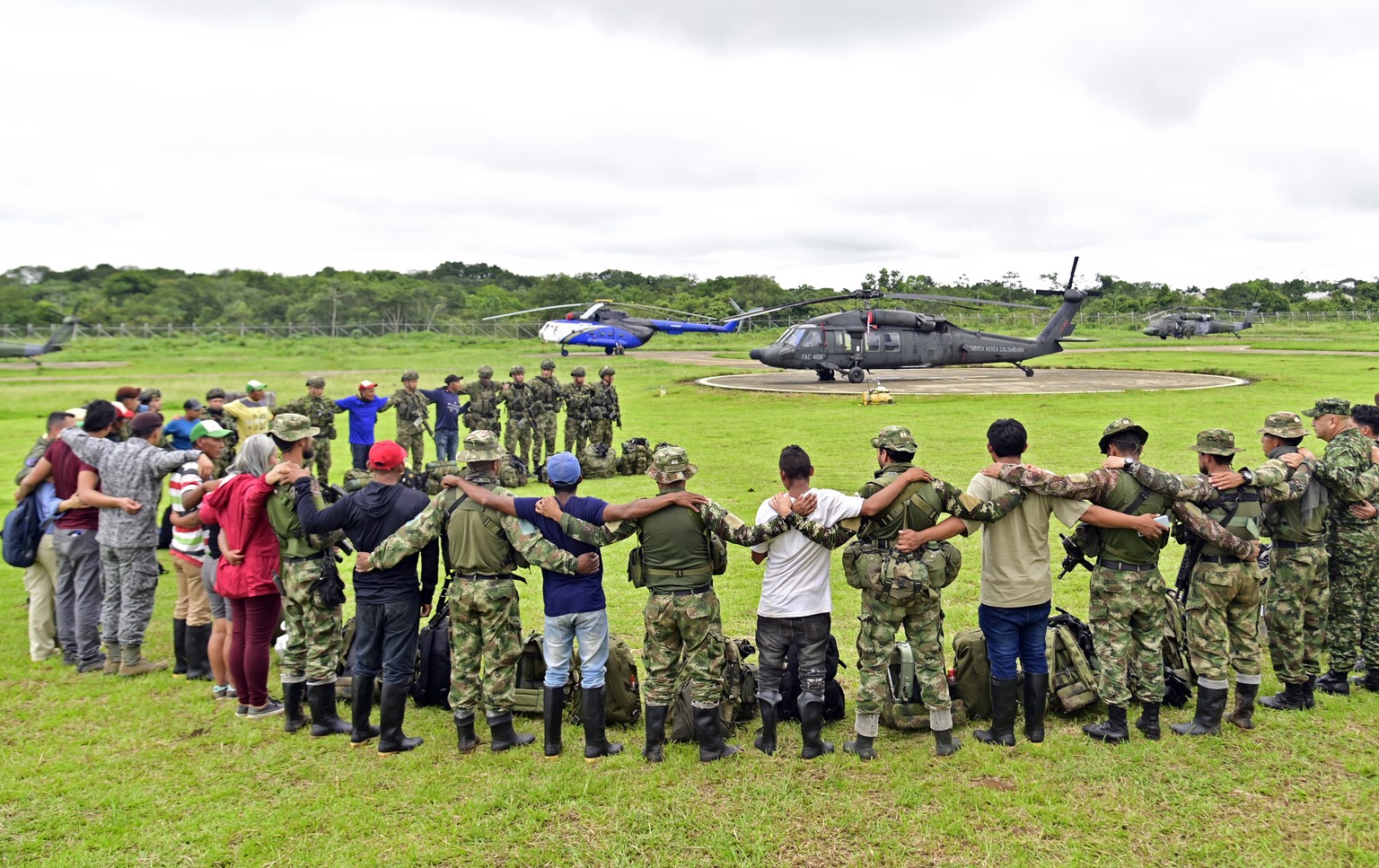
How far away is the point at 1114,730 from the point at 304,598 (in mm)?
5280

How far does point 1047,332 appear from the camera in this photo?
1195 inches

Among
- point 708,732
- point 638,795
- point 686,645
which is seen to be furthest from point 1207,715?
point 638,795

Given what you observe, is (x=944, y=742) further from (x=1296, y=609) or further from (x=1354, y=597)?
(x=1354, y=597)

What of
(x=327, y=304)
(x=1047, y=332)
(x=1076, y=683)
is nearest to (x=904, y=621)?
(x=1076, y=683)

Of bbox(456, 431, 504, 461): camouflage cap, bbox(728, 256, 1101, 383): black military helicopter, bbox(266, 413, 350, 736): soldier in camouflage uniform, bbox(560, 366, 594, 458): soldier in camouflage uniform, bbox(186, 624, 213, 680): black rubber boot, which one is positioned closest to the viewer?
bbox(456, 431, 504, 461): camouflage cap

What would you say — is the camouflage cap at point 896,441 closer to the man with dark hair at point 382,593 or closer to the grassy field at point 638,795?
the grassy field at point 638,795

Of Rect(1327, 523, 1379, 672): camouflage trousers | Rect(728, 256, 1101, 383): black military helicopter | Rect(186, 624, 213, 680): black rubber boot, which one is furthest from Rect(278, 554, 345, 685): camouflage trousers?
Rect(728, 256, 1101, 383): black military helicopter

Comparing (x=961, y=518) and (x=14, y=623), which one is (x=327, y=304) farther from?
(x=961, y=518)

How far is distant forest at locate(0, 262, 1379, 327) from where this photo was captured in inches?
2697

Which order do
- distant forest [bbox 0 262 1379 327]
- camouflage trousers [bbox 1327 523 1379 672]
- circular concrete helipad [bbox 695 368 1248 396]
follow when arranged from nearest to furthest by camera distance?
1. camouflage trousers [bbox 1327 523 1379 672]
2. circular concrete helipad [bbox 695 368 1248 396]
3. distant forest [bbox 0 262 1379 327]

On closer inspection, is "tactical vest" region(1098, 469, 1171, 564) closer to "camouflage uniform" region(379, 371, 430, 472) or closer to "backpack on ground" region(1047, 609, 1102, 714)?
"backpack on ground" region(1047, 609, 1102, 714)

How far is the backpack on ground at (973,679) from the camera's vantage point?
5.53 m

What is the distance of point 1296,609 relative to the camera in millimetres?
5586

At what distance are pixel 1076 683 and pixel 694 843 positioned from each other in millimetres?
2941
